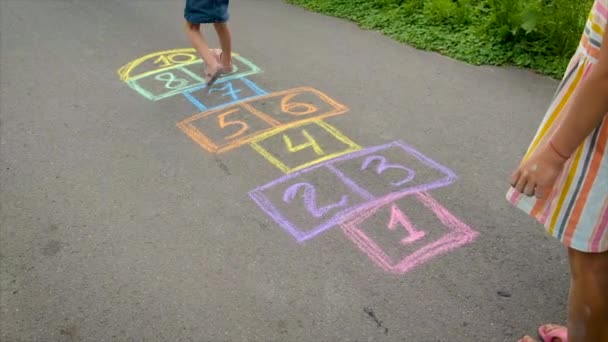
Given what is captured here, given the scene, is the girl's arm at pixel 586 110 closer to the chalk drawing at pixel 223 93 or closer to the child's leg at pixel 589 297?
the child's leg at pixel 589 297

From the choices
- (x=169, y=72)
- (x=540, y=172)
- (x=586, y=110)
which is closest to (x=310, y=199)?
(x=540, y=172)

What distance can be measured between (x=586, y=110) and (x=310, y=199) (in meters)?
1.74

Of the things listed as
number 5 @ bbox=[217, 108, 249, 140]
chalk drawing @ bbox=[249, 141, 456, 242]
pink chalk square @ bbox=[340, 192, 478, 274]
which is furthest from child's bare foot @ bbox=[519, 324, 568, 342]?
number 5 @ bbox=[217, 108, 249, 140]

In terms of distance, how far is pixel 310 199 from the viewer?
2916 millimetres

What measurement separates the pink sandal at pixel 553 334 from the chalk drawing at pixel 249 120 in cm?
208

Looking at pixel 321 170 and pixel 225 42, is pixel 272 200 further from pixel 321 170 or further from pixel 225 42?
pixel 225 42

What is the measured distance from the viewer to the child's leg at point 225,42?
4.10 metres

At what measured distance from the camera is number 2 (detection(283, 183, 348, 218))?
283cm

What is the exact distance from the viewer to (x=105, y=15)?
5988mm

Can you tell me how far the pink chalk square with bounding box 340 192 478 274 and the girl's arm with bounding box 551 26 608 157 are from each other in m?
1.19

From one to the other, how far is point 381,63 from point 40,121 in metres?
2.78

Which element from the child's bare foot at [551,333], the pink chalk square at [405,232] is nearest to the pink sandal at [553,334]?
the child's bare foot at [551,333]

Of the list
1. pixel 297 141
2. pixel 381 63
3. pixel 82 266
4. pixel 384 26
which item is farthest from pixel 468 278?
pixel 384 26

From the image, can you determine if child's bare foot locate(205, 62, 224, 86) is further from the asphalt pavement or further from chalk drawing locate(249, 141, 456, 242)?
chalk drawing locate(249, 141, 456, 242)
